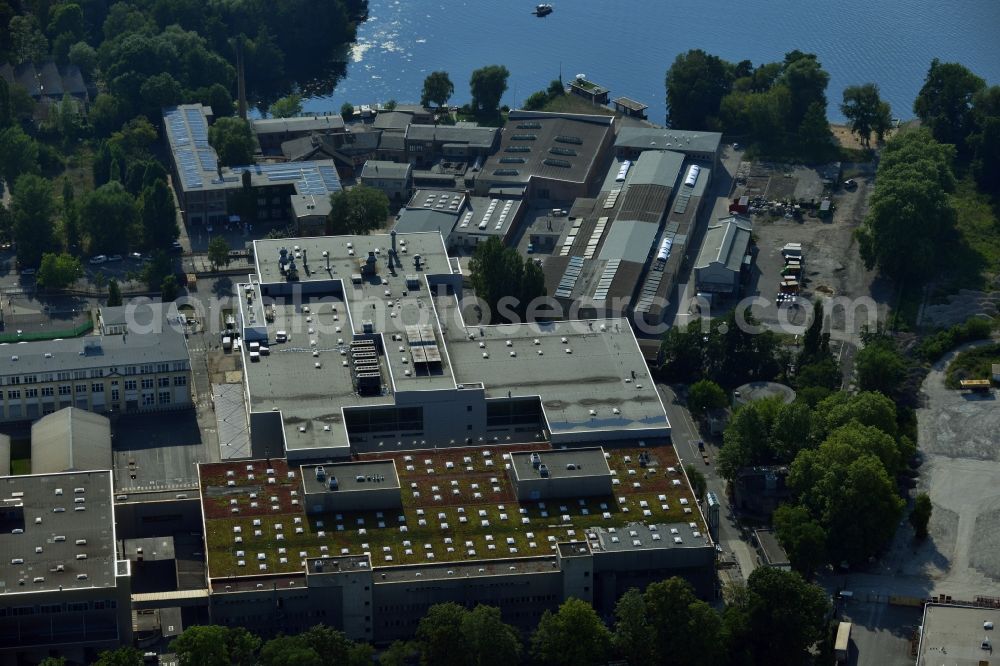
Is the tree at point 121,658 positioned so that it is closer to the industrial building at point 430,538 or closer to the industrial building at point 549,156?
the industrial building at point 430,538

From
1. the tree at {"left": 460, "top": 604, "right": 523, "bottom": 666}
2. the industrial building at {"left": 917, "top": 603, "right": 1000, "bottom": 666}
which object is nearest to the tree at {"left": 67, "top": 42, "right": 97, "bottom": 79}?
the tree at {"left": 460, "top": 604, "right": 523, "bottom": 666}

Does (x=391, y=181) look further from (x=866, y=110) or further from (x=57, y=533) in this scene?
(x=57, y=533)

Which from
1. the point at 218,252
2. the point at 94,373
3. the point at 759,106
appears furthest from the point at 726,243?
the point at 94,373

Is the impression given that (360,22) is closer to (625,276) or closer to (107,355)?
(625,276)

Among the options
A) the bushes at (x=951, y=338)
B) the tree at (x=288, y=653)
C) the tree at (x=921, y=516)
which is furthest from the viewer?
the bushes at (x=951, y=338)

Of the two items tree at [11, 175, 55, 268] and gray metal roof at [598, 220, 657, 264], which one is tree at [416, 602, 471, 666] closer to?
gray metal roof at [598, 220, 657, 264]

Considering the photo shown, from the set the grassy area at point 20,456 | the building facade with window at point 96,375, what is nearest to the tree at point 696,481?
the building facade with window at point 96,375
